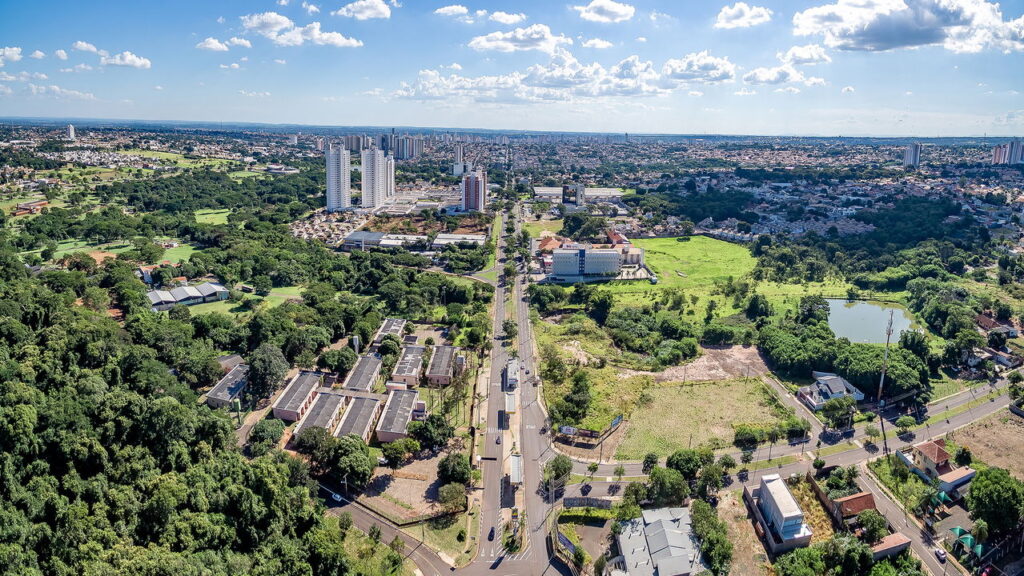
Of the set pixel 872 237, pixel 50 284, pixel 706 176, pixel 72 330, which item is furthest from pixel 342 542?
pixel 706 176

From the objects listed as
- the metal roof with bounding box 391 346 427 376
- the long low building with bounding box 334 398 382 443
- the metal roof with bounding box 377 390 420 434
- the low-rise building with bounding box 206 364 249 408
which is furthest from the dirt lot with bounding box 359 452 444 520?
the low-rise building with bounding box 206 364 249 408

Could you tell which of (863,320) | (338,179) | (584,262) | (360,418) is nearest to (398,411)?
(360,418)

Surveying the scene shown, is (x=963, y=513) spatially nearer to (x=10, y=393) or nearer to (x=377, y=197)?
(x=10, y=393)

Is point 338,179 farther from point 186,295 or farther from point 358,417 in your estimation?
point 358,417

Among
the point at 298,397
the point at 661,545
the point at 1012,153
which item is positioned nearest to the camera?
the point at 661,545

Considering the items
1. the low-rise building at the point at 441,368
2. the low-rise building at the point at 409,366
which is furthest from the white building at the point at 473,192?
the low-rise building at the point at 441,368

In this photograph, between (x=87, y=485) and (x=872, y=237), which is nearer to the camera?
(x=87, y=485)

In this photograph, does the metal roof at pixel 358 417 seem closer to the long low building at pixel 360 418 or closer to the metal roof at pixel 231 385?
the long low building at pixel 360 418
